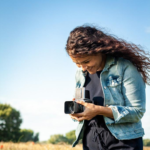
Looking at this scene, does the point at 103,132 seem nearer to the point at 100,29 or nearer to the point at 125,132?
the point at 125,132

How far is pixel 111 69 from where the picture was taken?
7.36ft

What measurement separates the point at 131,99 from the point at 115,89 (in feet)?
0.63

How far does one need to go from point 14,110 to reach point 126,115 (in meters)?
30.3

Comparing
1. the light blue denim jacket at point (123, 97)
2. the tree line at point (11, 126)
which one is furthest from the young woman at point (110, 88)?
the tree line at point (11, 126)

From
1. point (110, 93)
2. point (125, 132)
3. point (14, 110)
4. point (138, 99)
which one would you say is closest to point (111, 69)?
point (110, 93)

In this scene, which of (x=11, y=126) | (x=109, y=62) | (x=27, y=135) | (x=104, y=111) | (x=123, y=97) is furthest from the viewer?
(x=27, y=135)

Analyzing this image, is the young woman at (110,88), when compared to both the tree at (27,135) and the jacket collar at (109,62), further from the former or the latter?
the tree at (27,135)

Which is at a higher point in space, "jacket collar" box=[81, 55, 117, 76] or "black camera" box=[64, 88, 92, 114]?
"jacket collar" box=[81, 55, 117, 76]

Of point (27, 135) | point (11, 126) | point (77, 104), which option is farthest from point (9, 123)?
point (77, 104)

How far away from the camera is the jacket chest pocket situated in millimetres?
2121

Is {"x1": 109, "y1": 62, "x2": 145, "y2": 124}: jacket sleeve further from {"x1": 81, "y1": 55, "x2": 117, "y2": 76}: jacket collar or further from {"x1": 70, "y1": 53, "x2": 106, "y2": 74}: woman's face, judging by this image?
{"x1": 70, "y1": 53, "x2": 106, "y2": 74}: woman's face

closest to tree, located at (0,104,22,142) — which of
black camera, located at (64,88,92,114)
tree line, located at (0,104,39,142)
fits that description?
tree line, located at (0,104,39,142)

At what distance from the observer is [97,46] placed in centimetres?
222

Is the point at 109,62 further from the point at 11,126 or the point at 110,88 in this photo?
the point at 11,126
